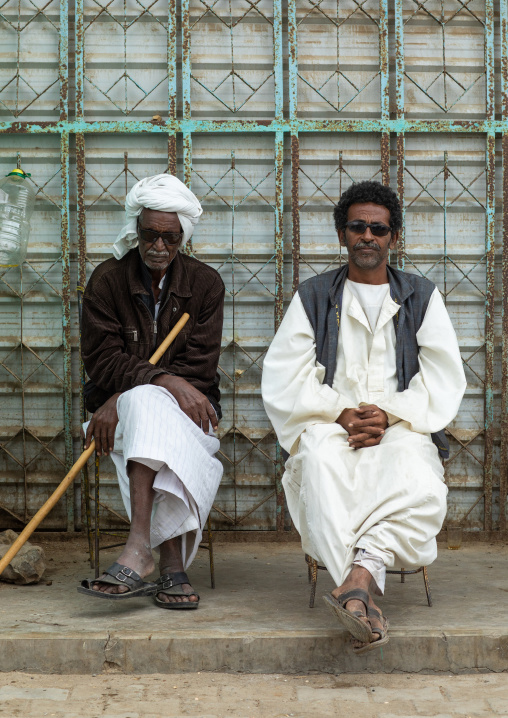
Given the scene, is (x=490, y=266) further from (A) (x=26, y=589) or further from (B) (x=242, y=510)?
(A) (x=26, y=589)

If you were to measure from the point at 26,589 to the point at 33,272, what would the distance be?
194cm

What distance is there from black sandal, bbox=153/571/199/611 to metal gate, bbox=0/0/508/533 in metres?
1.36

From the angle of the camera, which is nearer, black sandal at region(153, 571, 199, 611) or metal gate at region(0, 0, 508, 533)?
black sandal at region(153, 571, 199, 611)

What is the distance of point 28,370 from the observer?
529 centimetres

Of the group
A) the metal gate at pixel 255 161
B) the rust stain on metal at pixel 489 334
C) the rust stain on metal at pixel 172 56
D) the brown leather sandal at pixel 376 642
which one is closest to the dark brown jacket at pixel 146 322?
the metal gate at pixel 255 161

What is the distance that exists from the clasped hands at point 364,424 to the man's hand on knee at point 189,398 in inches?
25.2

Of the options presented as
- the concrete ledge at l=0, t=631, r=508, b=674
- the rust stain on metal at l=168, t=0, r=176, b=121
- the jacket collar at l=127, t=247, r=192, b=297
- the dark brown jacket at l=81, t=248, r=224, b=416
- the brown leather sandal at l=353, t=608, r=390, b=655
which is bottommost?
the concrete ledge at l=0, t=631, r=508, b=674

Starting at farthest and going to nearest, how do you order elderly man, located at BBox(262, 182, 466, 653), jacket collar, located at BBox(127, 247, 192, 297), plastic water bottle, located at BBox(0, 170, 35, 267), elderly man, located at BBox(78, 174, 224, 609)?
plastic water bottle, located at BBox(0, 170, 35, 267) → jacket collar, located at BBox(127, 247, 192, 297) → elderly man, located at BBox(78, 174, 224, 609) → elderly man, located at BBox(262, 182, 466, 653)

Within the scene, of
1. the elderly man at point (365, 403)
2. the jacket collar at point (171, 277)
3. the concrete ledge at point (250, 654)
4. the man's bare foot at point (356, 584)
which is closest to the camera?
the man's bare foot at point (356, 584)

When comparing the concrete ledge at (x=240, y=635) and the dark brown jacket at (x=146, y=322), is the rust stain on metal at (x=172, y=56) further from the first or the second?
the concrete ledge at (x=240, y=635)

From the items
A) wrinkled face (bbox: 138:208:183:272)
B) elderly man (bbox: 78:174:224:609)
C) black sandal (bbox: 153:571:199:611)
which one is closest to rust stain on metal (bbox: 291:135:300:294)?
elderly man (bbox: 78:174:224:609)

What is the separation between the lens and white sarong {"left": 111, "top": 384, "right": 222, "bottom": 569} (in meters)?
3.79

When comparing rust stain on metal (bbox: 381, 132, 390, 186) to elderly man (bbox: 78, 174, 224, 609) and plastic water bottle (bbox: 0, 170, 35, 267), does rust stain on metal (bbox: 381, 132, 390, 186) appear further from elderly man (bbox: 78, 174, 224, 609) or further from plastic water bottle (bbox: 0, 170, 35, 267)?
plastic water bottle (bbox: 0, 170, 35, 267)

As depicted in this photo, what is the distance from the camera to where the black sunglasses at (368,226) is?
4.09 meters
